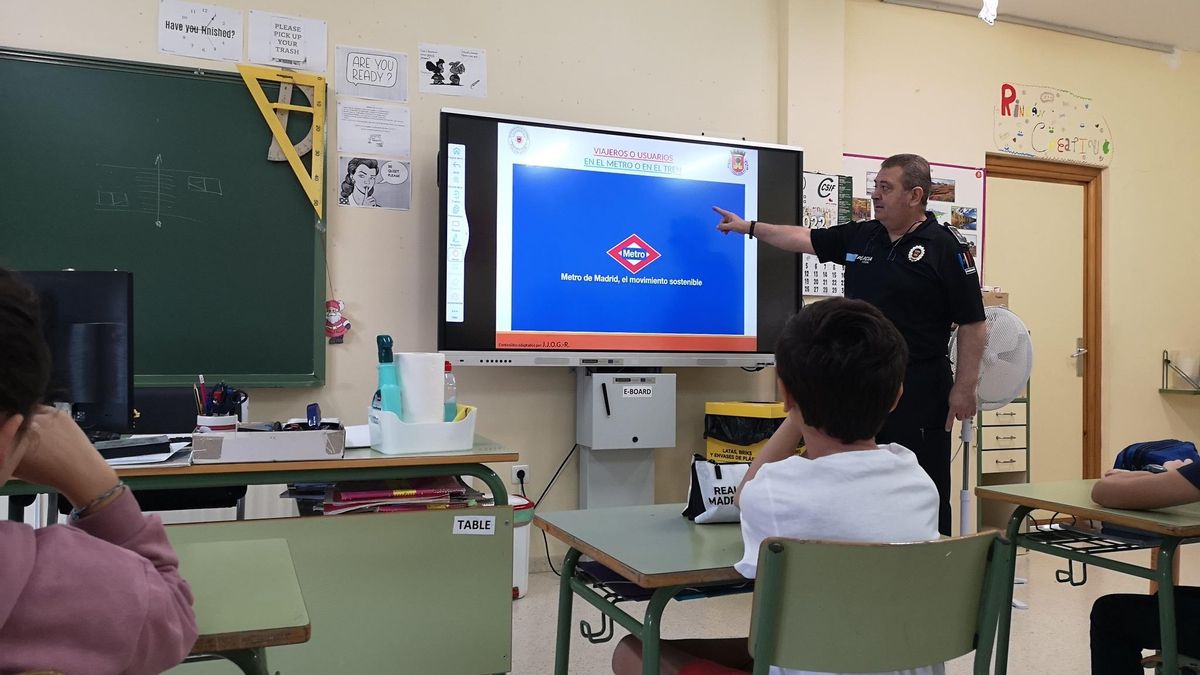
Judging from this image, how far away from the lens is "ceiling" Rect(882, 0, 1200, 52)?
14.6 ft

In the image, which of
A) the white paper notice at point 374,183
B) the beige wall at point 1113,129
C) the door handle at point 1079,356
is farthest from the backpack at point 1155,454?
the door handle at point 1079,356

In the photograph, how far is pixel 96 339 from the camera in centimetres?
184

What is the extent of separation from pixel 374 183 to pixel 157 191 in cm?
79

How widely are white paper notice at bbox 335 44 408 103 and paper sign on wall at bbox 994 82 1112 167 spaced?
314cm

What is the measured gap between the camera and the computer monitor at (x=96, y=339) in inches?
71.6

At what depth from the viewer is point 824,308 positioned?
126 cm

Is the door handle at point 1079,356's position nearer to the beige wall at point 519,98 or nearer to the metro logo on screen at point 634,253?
the beige wall at point 519,98

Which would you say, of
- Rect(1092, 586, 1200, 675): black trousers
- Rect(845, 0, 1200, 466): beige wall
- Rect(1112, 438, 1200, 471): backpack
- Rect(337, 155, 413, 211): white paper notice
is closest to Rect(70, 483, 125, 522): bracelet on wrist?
Rect(1092, 586, 1200, 675): black trousers

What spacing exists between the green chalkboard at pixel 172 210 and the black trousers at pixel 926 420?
2.15 meters

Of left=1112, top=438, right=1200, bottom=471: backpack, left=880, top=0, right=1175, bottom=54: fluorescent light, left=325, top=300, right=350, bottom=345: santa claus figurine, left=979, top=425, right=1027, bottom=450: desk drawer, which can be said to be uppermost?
left=880, top=0, right=1175, bottom=54: fluorescent light

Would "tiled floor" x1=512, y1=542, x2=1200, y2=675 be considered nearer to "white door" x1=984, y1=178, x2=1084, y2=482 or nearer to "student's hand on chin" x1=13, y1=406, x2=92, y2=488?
"white door" x1=984, y1=178, x2=1084, y2=482

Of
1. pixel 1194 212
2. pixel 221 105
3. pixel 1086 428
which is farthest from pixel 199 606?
pixel 1194 212

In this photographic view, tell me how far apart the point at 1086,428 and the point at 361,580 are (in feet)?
14.6

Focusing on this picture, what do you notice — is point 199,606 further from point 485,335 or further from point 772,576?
point 485,335
